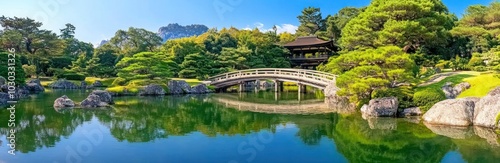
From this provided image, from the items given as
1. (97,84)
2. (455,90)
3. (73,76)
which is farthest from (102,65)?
(455,90)

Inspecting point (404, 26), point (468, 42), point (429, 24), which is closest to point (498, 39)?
point (468, 42)

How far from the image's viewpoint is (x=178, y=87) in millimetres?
29938

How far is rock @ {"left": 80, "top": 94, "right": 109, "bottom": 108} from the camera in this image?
19734 millimetres

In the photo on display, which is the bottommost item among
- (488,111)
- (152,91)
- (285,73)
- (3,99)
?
(488,111)

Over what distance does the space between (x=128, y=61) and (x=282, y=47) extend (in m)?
17.3

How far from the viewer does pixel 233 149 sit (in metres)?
10.8

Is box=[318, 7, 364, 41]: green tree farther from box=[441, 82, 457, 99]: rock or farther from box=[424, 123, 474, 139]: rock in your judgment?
box=[424, 123, 474, 139]: rock

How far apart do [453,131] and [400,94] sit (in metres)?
4.15

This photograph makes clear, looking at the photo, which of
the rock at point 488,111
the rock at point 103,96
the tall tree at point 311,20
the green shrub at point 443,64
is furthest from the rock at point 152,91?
the tall tree at point 311,20

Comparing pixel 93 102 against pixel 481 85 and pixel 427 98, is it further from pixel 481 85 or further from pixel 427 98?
pixel 481 85

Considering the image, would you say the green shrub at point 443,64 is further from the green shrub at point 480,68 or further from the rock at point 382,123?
the rock at point 382,123

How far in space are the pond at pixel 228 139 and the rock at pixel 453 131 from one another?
59 millimetres

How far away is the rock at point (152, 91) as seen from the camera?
28078mm

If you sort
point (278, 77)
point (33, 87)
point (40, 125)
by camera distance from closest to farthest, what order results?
point (40, 125), point (278, 77), point (33, 87)
